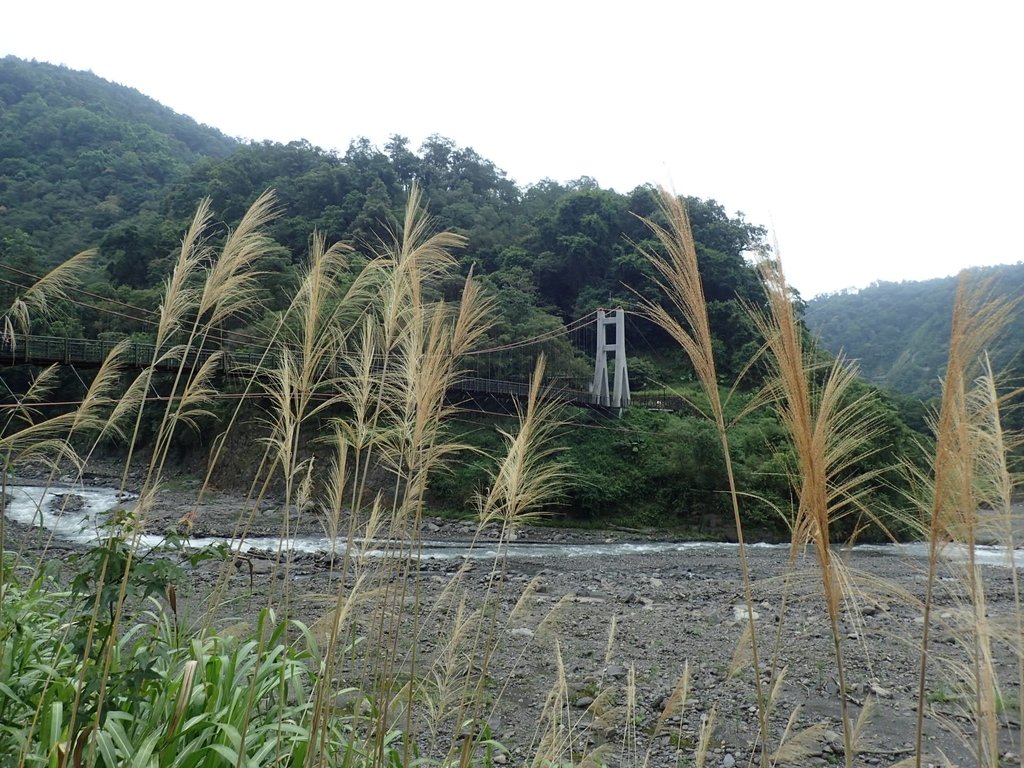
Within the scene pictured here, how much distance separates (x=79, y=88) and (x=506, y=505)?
59196 millimetres

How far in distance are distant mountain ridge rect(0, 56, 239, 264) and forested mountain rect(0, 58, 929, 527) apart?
0.42ft

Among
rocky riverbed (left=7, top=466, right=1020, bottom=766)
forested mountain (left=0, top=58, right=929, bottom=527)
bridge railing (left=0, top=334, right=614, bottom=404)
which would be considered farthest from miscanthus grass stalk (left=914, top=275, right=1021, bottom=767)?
forested mountain (left=0, top=58, right=929, bottom=527)

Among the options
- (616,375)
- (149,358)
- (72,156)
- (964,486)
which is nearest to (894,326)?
(616,375)

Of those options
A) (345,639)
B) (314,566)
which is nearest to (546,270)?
(314,566)

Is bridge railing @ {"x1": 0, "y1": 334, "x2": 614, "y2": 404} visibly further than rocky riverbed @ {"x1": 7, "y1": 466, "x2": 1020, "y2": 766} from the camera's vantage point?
Yes

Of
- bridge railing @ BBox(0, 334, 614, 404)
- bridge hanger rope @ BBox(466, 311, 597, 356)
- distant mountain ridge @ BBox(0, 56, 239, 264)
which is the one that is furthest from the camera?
distant mountain ridge @ BBox(0, 56, 239, 264)

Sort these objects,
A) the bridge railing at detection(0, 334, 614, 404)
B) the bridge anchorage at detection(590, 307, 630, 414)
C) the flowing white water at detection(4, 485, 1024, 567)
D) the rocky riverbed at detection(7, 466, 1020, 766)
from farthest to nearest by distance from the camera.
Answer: the bridge anchorage at detection(590, 307, 630, 414) < the flowing white water at detection(4, 485, 1024, 567) < the bridge railing at detection(0, 334, 614, 404) < the rocky riverbed at detection(7, 466, 1020, 766)

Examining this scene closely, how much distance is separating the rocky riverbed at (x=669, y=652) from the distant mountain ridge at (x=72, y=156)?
18790 mm

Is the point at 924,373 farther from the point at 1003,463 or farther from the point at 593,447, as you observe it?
the point at 1003,463

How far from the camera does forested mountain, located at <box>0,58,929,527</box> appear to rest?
18344 millimetres

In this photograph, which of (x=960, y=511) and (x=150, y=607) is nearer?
(x=960, y=511)

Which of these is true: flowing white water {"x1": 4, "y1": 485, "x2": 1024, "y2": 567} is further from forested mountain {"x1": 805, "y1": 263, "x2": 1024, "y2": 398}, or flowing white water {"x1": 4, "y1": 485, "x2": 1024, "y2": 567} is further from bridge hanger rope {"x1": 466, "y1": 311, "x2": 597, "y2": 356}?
forested mountain {"x1": 805, "y1": 263, "x2": 1024, "y2": 398}

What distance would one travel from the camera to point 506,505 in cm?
177

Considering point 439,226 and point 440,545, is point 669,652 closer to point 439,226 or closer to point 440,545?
point 440,545
